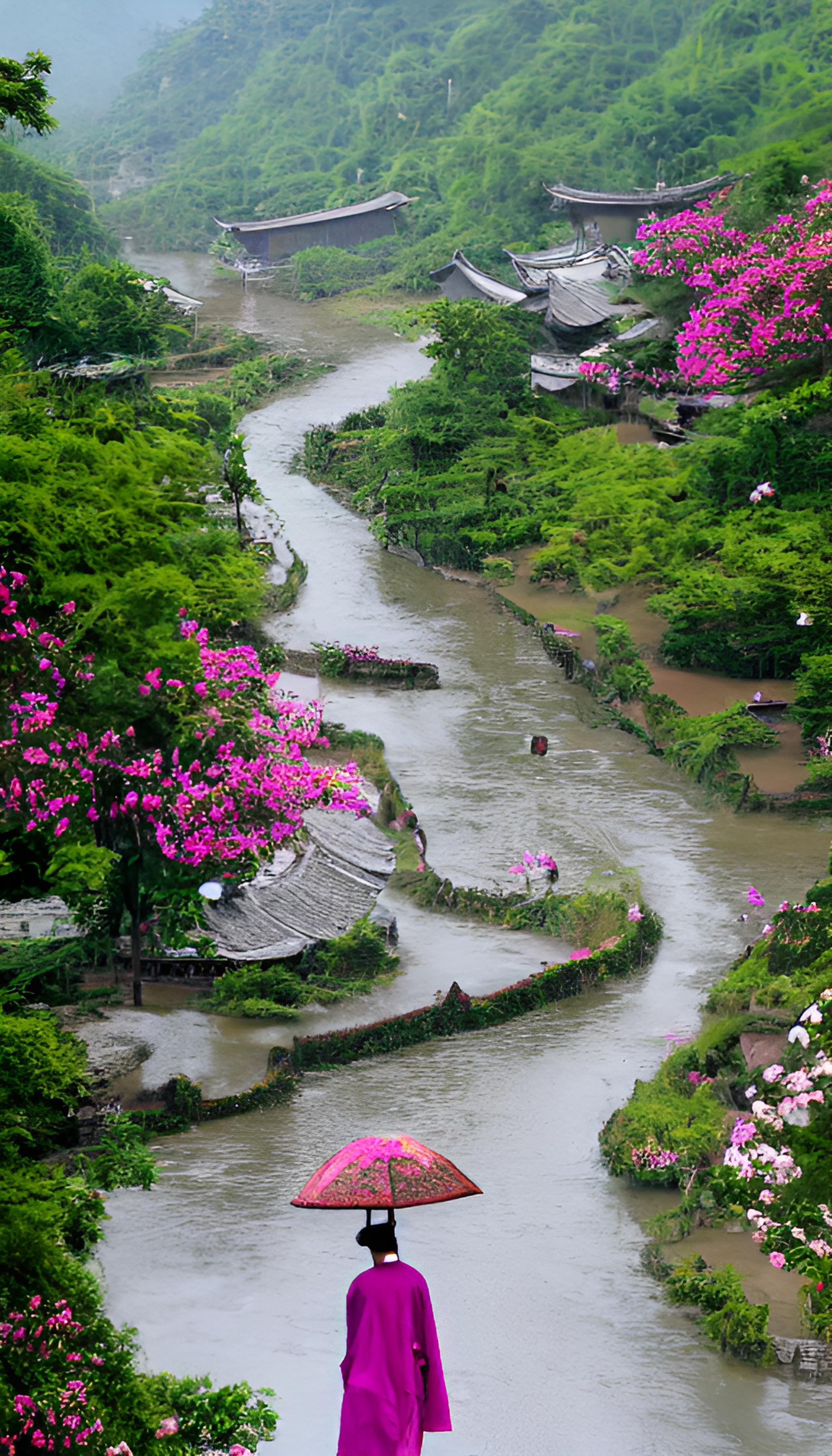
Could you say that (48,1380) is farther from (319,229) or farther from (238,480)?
(319,229)

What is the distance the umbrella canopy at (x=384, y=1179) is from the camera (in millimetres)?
10977

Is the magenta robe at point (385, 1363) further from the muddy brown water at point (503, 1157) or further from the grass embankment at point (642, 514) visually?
the grass embankment at point (642, 514)

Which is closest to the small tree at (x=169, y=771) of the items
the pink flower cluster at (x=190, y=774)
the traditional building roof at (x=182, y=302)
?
the pink flower cluster at (x=190, y=774)

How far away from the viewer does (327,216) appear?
90.8 m

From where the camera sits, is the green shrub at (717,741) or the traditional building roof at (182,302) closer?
the green shrub at (717,741)

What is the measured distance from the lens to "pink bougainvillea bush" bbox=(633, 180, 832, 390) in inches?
1569

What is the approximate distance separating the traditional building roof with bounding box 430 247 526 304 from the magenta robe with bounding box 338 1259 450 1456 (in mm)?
58477

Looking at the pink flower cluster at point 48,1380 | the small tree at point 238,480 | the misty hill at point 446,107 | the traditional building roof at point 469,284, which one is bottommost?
the pink flower cluster at point 48,1380

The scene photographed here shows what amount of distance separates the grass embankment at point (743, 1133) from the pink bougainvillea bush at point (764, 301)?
18.6 metres

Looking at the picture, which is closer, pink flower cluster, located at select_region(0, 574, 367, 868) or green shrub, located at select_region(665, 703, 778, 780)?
pink flower cluster, located at select_region(0, 574, 367, 868)

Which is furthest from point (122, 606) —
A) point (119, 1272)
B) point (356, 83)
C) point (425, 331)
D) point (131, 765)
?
point (356, 83)

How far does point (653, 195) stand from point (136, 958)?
203 ft

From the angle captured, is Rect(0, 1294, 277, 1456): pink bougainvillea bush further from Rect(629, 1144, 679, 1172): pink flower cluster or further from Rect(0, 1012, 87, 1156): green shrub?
Rect(629, 1144, 679, 1172): pink flower cluster

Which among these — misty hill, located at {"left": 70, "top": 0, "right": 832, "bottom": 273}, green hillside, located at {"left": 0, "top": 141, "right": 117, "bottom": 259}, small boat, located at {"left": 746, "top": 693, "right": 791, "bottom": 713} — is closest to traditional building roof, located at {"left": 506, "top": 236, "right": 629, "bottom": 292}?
misty hill, located at {"left": 70, "top": 0, "right": 832, "bottom": 273}
